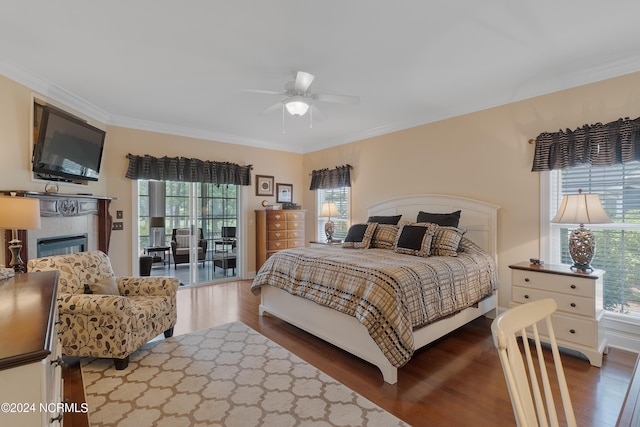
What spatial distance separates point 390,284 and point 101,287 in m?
2.59

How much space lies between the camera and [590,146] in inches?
117

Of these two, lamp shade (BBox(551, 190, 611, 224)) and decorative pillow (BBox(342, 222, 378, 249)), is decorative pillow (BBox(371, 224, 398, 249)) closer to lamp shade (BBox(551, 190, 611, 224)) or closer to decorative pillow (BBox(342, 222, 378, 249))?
decorative pillow (BBox(342, 222, 378, 249))

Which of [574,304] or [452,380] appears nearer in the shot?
[452,380]

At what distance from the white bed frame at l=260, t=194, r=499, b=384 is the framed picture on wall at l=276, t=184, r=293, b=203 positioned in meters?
2.25

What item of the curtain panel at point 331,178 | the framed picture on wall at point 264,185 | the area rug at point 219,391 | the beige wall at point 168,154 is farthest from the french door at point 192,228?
the area rug at point 219,391

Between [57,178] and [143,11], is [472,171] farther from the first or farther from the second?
[57,178]

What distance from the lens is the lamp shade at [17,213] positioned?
227 cm

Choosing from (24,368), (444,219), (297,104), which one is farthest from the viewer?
(444,219)

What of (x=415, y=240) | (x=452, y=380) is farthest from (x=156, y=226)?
(x=452, y=380)

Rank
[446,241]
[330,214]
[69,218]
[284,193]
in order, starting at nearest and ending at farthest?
[446,241]
[69,218]
[330,214]
[284,193]

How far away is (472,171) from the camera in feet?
12.9

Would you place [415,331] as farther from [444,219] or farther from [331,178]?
[331,178]

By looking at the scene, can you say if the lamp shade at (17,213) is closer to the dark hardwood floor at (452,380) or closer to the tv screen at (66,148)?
the tv screen at (66,148)

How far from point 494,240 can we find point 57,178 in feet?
17.1
